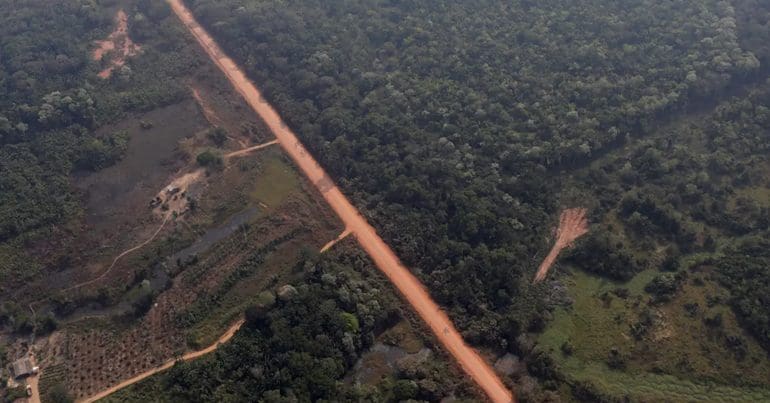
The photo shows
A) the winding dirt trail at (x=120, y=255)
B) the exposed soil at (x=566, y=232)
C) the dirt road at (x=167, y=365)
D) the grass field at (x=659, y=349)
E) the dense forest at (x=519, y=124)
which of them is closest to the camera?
the dirt road at (x=167, y=365)

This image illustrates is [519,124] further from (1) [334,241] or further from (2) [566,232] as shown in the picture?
(1) [334,241]

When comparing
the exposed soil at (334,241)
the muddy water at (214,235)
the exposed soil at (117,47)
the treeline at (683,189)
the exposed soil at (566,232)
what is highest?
the treeline at (683,189)

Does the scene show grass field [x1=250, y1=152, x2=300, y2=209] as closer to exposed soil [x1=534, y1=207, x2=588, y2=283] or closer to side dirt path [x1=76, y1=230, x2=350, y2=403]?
side dirt path [x1=76, y1=230, x2=350, y2=403]

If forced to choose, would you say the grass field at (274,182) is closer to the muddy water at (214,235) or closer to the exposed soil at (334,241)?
the muddy water at (214,235)

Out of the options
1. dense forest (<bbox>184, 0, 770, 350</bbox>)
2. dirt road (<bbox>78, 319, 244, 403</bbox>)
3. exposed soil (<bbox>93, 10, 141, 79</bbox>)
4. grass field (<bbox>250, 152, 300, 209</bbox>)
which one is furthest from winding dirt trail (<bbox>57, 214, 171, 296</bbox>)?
exposed soil (<bbox>93, 10, 141, 79</bbox>)

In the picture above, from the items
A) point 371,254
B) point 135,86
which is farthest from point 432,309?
point 135,86

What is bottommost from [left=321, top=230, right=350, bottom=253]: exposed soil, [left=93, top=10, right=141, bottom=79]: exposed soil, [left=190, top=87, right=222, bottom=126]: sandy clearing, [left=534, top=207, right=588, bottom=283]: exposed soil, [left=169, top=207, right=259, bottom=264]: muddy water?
[left=169, top=207, right=259, bottom=264]: muddy water

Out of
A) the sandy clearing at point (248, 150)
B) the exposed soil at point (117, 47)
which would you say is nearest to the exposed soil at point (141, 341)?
the sandy clearing at point (248, 150)
